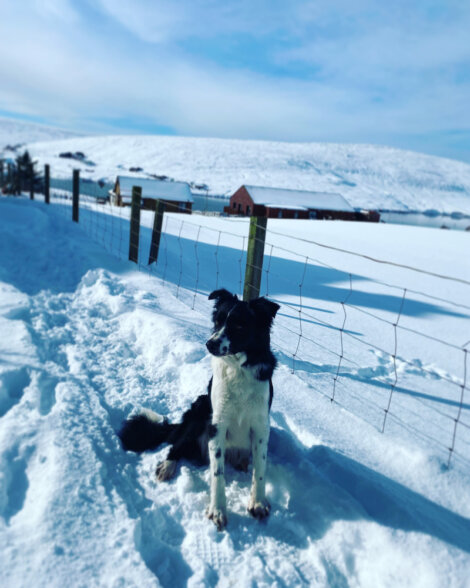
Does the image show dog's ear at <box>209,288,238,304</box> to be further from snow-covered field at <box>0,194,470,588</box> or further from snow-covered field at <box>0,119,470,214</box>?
snow-covered field at <box>0,119,470,214</box>

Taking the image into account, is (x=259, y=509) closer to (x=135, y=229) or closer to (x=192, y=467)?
(x=192, y=467)

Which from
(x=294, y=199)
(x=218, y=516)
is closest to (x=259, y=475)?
(x=218, y=516)

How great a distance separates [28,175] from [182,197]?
26183 millimetres

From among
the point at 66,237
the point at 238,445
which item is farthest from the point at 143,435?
the point at 66,237

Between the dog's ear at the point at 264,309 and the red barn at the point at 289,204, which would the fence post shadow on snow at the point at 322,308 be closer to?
the dog's ear at the point at 264,309

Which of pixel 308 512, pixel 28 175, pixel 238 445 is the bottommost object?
pixel 308 512

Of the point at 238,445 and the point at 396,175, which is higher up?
the point at 396,175

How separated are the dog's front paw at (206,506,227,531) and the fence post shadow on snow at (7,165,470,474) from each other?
176 cm

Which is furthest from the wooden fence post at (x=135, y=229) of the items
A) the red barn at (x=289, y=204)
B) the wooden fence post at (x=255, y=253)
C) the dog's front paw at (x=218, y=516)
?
the red barn at (x=289, y=204)

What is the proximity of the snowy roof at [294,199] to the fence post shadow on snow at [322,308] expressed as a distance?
3043 cm

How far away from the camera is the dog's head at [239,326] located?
2461 mm

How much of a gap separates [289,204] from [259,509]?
45.3 metres

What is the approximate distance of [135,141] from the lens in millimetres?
149125

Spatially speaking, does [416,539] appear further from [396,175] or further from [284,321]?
[396,175]
